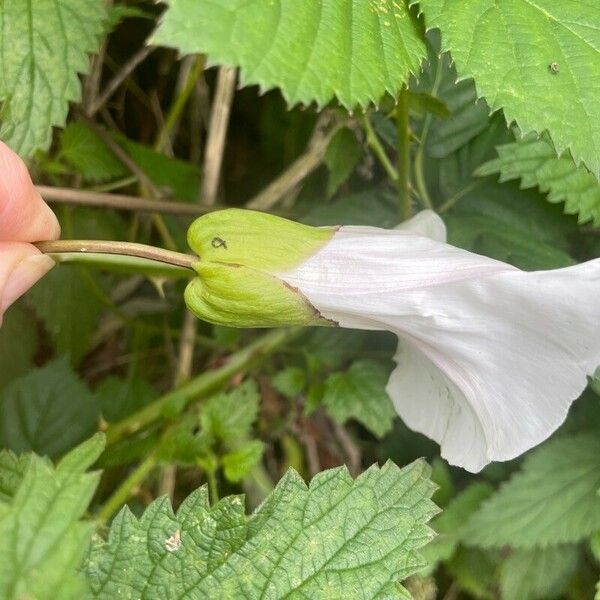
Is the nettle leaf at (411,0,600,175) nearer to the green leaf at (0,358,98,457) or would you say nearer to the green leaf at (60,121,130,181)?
the green leaf at (60,121,130,181)

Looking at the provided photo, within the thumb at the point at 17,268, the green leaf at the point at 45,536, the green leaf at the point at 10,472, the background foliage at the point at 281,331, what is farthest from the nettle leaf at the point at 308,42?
the green leaf at the point at 10,472

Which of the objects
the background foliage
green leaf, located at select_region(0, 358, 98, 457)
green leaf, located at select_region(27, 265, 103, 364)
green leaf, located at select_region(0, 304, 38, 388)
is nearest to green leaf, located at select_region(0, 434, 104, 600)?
the background foliage

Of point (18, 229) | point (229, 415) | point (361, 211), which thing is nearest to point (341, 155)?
point (361, 211)

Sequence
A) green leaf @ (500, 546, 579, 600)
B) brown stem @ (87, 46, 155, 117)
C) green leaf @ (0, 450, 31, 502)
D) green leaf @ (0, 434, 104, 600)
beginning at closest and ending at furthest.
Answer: green leaf @ (0, 434, 104, 600), green leaf @ (0, 450, 31, 502), green leaf @ (500, 546, 579, 600), brown stem @ (87, 46, 155, 117)

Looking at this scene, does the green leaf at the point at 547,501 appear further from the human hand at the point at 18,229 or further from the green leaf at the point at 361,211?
the human hand at the point at 18,229

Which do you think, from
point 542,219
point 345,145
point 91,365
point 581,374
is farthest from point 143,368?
point 581,374

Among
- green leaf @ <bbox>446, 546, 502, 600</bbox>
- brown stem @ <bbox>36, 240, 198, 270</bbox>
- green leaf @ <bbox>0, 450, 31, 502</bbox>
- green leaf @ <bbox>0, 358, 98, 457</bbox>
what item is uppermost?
brown stem @ <bbox>36, 240, 198, 270</bbox>

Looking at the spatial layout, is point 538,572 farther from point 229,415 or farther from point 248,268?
point 248,268
